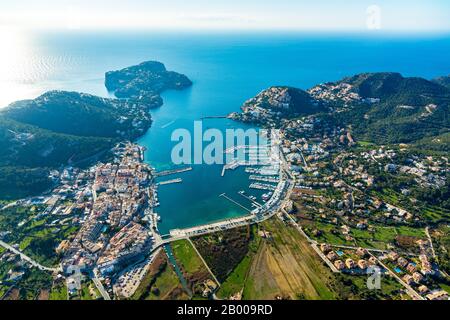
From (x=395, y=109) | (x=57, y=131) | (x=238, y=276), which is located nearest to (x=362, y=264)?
(x=238, y=276)

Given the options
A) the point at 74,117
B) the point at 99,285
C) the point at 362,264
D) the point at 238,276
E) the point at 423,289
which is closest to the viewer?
the point at 423,289

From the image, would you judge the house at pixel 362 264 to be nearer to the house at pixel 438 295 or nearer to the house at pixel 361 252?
the house at pixel 361 252

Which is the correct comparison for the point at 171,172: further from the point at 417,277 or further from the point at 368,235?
the point at 417,277

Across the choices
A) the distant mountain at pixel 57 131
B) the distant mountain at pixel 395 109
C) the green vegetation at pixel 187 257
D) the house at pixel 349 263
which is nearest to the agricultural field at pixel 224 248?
the green vegetation at pixel 187 257

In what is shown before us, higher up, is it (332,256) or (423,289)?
(332,256)

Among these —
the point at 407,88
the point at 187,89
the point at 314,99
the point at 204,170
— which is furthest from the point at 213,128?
the point at 407,88

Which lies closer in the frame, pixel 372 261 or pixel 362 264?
pixel 362 264

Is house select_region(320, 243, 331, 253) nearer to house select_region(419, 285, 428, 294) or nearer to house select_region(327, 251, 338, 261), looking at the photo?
house select_region(327, 251, 338, 261)
